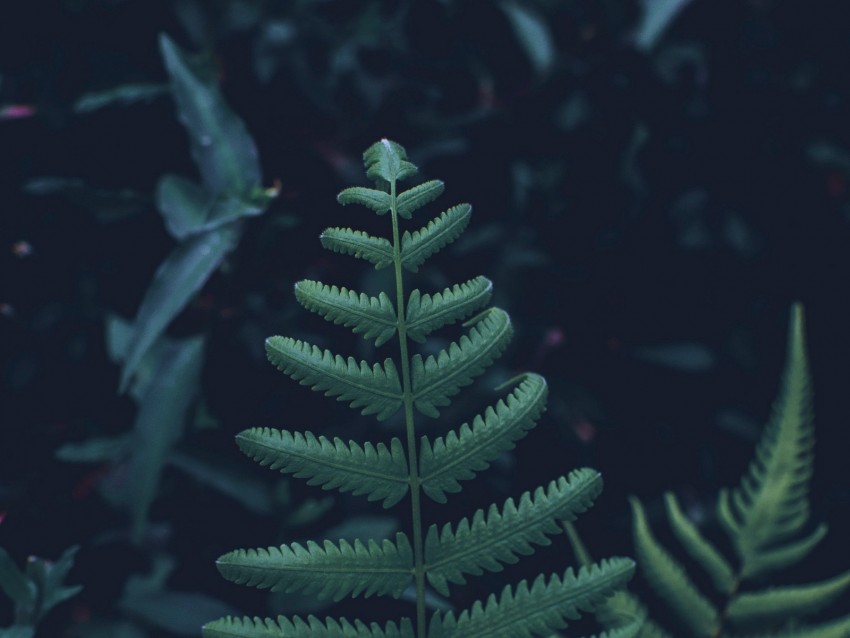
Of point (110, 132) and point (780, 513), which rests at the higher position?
point (110, 132)

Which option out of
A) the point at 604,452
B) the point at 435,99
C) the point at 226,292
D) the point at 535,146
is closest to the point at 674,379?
the point at 604,452

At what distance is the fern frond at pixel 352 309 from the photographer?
1.62 feet

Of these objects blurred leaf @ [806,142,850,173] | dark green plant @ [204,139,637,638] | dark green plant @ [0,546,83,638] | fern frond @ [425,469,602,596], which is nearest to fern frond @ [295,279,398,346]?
dark green plant @ [204,139,637,638]

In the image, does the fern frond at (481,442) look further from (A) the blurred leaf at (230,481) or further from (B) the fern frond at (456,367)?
(A) the blurred leaf at (230,481)

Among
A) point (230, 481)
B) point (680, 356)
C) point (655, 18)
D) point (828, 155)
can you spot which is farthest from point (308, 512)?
point (828, 155)

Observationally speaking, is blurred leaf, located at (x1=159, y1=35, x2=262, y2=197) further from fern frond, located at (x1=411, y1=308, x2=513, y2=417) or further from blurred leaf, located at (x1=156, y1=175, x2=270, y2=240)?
fern frond, located at (x1=411, y1=308, x2=513, y2=417)

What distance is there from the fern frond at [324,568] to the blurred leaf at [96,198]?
23.1 inches

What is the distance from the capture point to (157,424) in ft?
2.85

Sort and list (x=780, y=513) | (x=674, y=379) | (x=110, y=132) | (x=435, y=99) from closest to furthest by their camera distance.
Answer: (x=780, y=513), (x=110, y=132), (x=435, y=99), (x=674, y=379)

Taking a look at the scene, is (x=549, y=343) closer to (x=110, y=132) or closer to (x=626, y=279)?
(x=626, y=279)

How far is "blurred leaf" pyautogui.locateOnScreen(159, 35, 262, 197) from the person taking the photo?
95 centimetres

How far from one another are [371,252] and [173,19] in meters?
0.77

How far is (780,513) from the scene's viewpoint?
744 mm

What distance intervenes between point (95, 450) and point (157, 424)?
0.34 feet
